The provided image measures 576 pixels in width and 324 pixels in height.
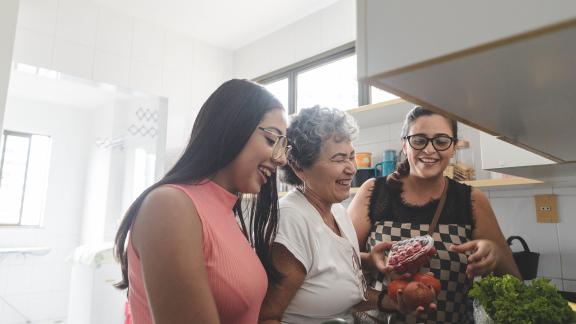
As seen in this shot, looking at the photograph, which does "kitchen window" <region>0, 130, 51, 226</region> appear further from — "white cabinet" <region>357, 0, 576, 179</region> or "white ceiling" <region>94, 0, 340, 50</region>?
"white cabinet" <region>357, 0, 576, 179</region>

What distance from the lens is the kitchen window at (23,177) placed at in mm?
4387

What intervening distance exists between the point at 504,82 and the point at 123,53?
2798 millimetres

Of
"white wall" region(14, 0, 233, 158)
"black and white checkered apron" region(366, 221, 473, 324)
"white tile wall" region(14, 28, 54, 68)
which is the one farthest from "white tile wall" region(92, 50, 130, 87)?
"black and white checkered apron" region(366, 221, 473, 324)

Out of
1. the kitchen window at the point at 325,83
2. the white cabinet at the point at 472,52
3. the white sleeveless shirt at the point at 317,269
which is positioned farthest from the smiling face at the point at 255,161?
the kitchen window at the point at 325,83

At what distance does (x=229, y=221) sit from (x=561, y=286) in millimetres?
1497

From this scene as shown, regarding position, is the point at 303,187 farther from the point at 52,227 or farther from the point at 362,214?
the point at 52,227

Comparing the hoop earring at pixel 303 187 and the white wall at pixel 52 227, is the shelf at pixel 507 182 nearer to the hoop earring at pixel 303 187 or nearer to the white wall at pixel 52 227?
the hoop earring at pixel 303 187

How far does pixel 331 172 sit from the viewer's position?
1097mm

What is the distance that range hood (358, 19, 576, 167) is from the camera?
0.25 metres

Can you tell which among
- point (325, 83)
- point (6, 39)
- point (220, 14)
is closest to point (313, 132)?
point (6, 39)

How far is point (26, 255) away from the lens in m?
4.26

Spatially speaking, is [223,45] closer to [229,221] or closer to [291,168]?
[291,168]

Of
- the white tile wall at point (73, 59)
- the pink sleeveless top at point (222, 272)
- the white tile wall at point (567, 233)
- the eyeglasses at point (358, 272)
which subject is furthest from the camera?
the white tile wall at point (73, 59)

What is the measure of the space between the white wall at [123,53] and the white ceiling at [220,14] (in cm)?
10
